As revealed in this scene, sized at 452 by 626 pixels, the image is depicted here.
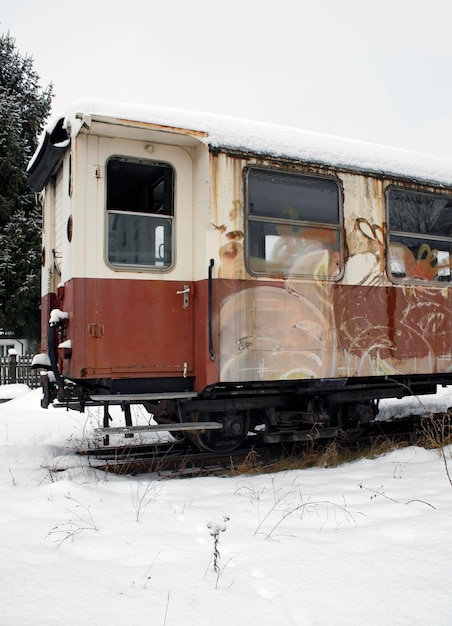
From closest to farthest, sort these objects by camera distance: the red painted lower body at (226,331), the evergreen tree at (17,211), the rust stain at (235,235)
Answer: the red painted lower body at (226,331), the rust stain at (235,235), the evergreen tree at (17,211)

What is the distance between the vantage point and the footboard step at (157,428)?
475cm

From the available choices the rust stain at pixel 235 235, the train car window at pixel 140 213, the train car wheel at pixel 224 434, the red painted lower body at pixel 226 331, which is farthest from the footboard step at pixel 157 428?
the rust stain at pixel 235 235

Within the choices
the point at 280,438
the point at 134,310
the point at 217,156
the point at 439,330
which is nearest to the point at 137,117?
the point at 217,156

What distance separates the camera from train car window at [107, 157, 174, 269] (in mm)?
5164

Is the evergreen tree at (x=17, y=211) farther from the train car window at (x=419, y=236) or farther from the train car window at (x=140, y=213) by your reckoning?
the train car window at (x=419, y=236)

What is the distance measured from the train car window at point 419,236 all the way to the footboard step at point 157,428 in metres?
2.64

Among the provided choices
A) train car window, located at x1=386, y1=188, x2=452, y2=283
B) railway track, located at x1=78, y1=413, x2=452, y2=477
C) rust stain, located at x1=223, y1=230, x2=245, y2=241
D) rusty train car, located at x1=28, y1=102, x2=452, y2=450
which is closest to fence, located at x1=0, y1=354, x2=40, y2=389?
rusty train car, located at x1=28, y1=102, x2=452, y2=450

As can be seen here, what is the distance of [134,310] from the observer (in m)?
5.11

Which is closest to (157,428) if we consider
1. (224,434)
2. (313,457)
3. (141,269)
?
(224,434)

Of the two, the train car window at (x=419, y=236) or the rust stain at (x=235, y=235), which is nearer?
the rust stain at (x=235, y=235)

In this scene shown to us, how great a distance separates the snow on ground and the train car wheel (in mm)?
742

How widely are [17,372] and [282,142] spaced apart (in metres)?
11.1

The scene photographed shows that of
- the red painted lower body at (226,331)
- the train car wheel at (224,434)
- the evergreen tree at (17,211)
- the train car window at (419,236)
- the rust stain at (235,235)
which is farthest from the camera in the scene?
the evergreen tree at (17,211)

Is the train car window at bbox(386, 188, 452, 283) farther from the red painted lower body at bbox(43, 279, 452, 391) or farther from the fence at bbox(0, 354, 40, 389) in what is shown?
the fence at bbox(0, 354, 40, 389)
